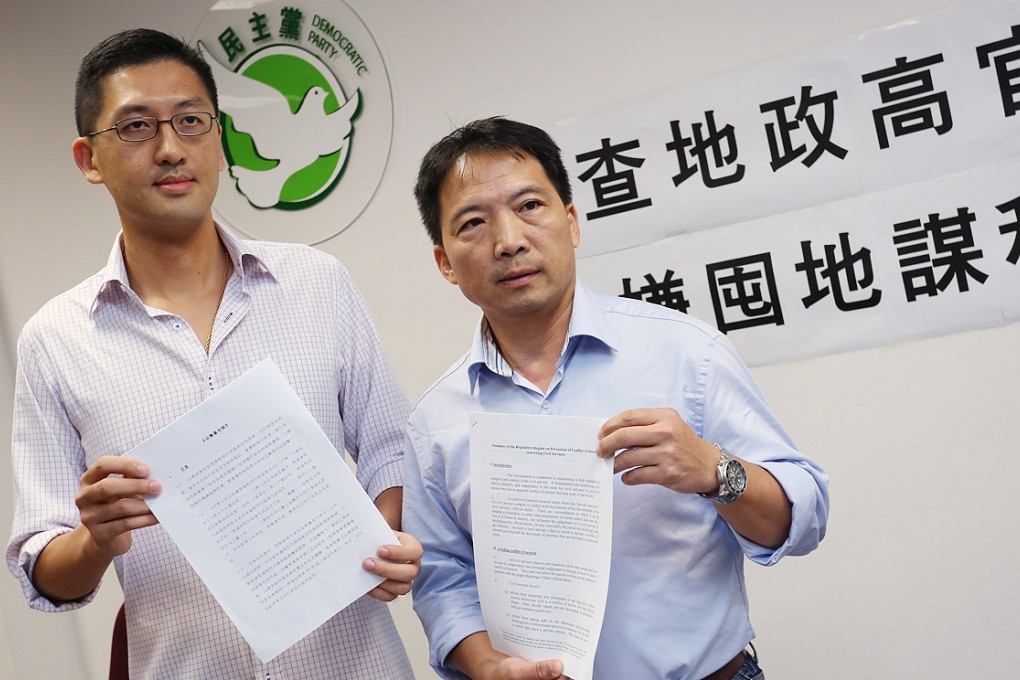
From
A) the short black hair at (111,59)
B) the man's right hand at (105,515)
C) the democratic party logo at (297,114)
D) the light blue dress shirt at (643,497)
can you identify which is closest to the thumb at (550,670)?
the light blue dress shirt at (643,497)

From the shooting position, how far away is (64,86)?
304 cm

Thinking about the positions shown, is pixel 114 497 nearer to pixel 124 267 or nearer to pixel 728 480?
pixel 124 267

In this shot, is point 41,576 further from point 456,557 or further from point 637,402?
point 637,402

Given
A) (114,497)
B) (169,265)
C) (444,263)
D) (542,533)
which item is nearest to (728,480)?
(542,533)

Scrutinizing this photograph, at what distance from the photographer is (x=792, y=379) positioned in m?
2.34

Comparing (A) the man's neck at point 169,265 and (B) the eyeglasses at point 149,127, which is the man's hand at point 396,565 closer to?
(A) the man's neck at point 169,265

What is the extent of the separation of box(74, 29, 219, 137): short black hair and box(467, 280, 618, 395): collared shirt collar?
679 mm

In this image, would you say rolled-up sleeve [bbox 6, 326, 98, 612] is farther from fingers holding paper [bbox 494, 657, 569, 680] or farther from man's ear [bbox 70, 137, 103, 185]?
fingers holding paper [bbox 494, 657, 569, 680]

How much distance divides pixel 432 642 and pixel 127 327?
2.31ft

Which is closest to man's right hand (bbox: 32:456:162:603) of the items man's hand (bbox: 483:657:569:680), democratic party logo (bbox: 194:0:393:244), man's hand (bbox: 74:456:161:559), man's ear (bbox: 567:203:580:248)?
man's hand (bbox: 74:456:161:559)

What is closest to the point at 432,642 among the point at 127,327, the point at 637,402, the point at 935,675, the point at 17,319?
the point at 637,402

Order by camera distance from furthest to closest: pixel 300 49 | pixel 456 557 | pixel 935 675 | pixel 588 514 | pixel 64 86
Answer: pixel 64 86
pixel 300 49
pixel 935 675
pixel 456 557
pixel 588 514

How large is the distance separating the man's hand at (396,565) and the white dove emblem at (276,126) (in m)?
1.68

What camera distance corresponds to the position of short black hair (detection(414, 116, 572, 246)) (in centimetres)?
152
